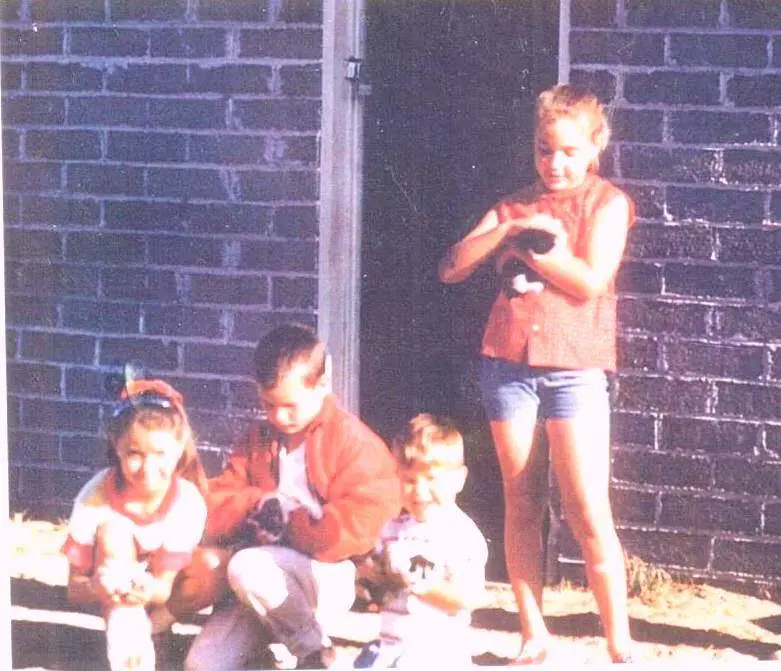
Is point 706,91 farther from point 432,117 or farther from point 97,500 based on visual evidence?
point 97,500

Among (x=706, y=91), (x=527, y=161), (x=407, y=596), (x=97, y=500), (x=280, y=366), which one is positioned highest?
(x=706, y=91)

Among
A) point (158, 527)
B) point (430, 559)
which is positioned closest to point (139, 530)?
point (158, 527)

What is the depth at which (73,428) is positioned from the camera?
3.00m

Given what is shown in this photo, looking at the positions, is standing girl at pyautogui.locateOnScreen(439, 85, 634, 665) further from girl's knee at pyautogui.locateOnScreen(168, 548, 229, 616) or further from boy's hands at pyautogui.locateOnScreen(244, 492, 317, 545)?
girl's knee at pyautogui.locateOnScreen(168, 548, 229, 616)

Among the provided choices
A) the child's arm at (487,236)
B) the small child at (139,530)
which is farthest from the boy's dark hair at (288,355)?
the child's arm at (487,236)

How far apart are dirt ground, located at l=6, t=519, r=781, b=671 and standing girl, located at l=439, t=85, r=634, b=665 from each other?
69mm

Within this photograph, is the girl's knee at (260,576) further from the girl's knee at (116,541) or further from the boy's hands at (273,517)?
the girl's knee at (116,541)

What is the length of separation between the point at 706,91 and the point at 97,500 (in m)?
1.71

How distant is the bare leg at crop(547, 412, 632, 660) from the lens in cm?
262

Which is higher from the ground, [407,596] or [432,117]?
[432,117]

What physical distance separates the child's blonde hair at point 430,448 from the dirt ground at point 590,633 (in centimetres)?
35

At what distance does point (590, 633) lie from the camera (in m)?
2.72

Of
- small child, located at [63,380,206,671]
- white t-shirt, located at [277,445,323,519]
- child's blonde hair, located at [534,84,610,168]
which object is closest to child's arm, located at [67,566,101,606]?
small child, located at [63,380,206,671]

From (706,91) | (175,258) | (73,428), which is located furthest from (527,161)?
(73,428)
